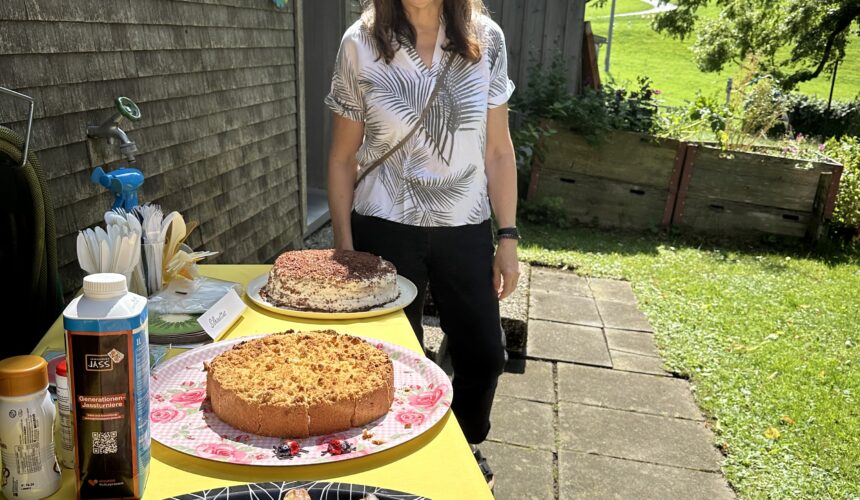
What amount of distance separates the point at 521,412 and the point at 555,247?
3314 millimetres

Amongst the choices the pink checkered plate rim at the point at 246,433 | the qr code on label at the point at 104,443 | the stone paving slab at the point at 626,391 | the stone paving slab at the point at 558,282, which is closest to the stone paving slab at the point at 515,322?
the stone paving slab at the point at 626,391

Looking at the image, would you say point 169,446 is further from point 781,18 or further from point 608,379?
point 781,18

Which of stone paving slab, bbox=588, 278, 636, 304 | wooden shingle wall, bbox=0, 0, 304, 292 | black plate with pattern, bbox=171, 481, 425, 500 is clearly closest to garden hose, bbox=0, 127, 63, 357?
black plate with pattern, bbox=171, 481, 425, 500

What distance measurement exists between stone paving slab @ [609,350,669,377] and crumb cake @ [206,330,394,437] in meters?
3.10

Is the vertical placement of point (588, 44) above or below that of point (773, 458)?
above

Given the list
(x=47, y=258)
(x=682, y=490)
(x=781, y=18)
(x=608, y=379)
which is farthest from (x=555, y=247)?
(x=781, y=18)

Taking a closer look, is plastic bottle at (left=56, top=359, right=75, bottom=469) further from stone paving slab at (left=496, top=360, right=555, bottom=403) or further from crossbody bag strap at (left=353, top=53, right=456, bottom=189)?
stone paving slab at (left=496, top=360, right=555, bottom=403)

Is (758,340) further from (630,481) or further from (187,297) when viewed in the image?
(187,297)

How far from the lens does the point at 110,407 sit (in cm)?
94

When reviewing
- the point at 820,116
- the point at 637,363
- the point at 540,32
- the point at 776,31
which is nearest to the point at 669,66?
the point at 776,31

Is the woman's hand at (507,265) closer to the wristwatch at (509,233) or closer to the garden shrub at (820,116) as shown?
the wristwatch at (509,233)

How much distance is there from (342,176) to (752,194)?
602cm

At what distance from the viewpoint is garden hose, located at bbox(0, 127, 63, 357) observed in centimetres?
135

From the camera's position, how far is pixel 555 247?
267 inches
